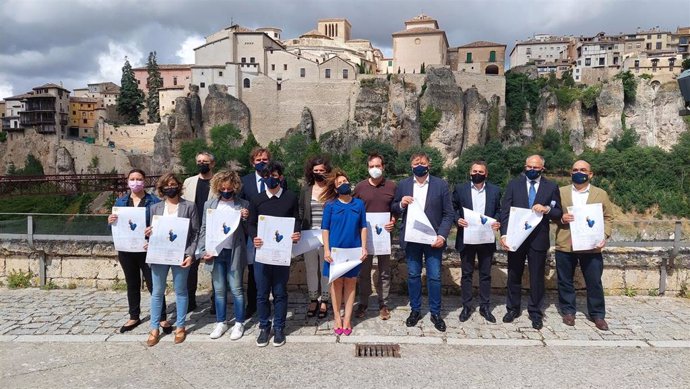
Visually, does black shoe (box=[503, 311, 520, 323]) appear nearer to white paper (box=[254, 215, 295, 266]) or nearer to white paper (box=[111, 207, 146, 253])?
white paper (box=[254, 215, 295, 266])

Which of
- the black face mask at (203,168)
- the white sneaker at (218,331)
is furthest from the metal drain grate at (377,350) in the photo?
the black face mask at (203,168)

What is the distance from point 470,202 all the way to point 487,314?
4.52 ft

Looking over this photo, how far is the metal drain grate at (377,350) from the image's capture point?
4.62 metres

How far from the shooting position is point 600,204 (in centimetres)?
548

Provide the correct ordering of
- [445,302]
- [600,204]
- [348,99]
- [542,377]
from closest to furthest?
[542,377], [600,204], [445,302], [348,99]

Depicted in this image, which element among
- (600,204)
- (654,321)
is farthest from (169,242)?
(654,321)

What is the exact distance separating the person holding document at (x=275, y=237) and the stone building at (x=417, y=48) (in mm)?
57048

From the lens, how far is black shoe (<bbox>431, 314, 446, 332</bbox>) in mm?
5215

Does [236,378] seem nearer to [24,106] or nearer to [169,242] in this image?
[169,242]

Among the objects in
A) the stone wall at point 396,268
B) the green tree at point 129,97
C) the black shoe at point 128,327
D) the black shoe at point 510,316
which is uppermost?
the green tree at point 129,97

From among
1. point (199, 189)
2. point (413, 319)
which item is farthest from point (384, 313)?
point (199, 189)

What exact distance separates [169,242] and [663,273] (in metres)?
6.64

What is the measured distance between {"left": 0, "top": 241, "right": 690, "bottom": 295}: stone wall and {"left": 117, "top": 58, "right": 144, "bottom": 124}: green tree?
6427cm

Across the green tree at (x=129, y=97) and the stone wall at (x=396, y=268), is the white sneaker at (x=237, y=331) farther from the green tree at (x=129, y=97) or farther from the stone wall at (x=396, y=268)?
the green tree at (x=129, y=97)
